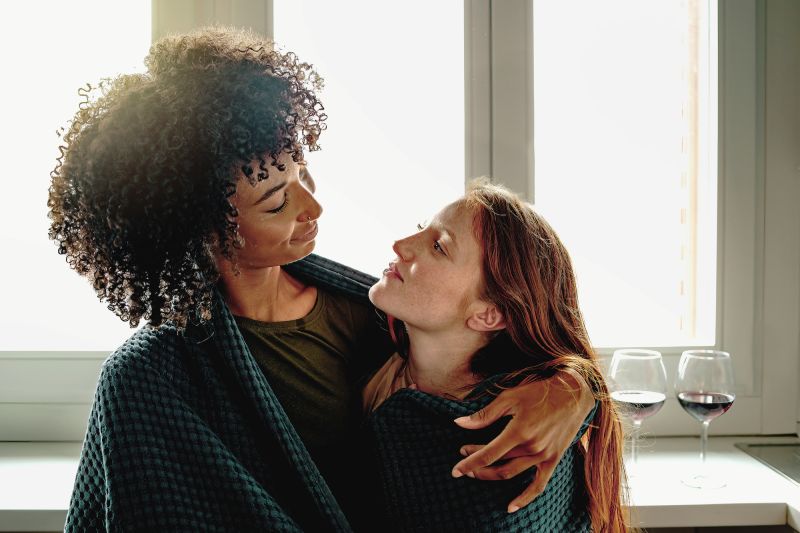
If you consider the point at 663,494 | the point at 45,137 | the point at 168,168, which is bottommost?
the point at 663,494

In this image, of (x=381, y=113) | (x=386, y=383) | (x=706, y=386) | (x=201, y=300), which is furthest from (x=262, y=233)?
(x=706, y=386)

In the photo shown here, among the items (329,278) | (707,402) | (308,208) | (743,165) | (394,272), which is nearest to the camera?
(308,208)

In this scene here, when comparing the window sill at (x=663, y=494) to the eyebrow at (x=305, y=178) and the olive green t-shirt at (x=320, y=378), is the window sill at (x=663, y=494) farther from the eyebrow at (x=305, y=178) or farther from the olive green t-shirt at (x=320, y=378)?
the eyebrow at (x=305, y=178)

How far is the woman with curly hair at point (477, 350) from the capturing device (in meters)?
1.14

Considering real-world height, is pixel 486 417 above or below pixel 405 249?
below

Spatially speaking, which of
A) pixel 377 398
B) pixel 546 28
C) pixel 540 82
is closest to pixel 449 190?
pixel 540 82

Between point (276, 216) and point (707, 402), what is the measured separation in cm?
92

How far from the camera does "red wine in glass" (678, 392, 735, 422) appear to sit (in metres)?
1.47

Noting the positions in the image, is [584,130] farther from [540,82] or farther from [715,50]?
[715,50]

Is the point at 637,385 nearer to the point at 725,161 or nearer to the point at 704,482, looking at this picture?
the point at 704,482

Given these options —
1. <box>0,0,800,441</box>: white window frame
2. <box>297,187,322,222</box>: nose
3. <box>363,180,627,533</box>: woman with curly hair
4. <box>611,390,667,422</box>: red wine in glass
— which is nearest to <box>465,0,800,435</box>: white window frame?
<box>0,0,800,441</box>: white window frame

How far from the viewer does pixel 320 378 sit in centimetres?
126

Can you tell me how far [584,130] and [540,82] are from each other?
0.51 feet

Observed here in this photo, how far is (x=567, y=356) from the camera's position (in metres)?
1.22
